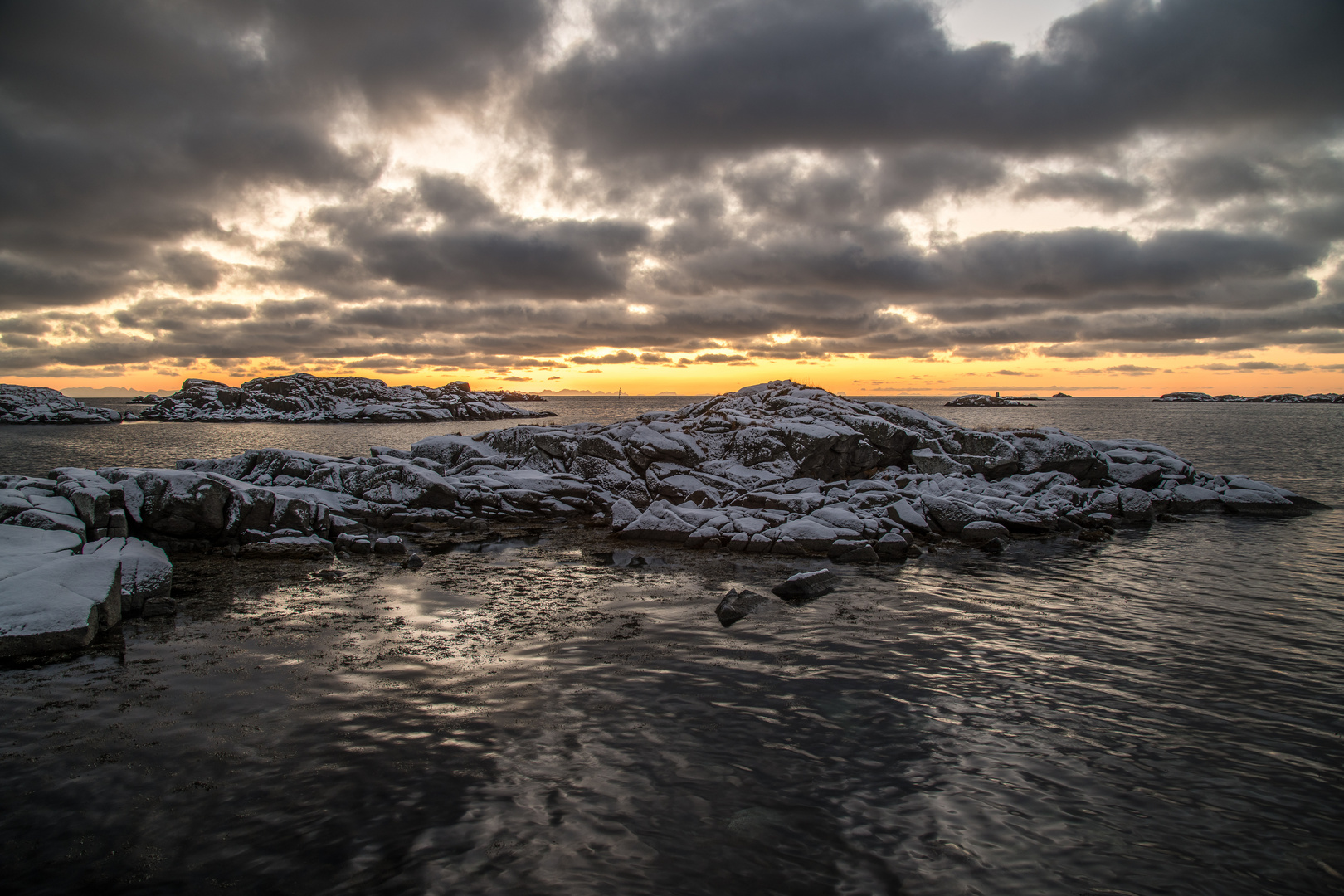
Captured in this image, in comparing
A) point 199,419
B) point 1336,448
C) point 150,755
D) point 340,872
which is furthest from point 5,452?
point 1336,448

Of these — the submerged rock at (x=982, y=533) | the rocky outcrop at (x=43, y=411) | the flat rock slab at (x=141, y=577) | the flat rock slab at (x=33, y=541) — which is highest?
the rocky outcrop at (x=43, y=411)

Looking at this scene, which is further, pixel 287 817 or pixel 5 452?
pixel 5 452

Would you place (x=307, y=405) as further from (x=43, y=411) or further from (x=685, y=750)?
(x=685, y=750)

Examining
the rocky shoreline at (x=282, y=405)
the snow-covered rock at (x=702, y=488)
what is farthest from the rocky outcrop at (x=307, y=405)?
the snow-covered rock at (x=702, y=488)

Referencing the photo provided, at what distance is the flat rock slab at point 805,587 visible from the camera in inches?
620

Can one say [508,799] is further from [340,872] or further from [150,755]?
[150,755]

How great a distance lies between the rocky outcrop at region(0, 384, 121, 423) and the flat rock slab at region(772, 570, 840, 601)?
16714cm

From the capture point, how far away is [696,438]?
35281mm

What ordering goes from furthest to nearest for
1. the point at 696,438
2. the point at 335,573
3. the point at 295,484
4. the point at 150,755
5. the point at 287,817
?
the point at 696,438 < the point at 295,484 < the point at 335,573 < the point at 150,755 < the point at 287,817

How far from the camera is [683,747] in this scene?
8.45m

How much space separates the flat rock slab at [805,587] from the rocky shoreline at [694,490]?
3.90 metres

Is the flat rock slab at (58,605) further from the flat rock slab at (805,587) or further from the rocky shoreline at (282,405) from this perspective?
the rocky shoreline at (282,405)

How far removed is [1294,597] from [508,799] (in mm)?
19315

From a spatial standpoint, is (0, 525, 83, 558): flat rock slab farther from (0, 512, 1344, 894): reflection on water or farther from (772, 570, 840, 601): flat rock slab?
(772, 570, 840, 601): flat rock slab
